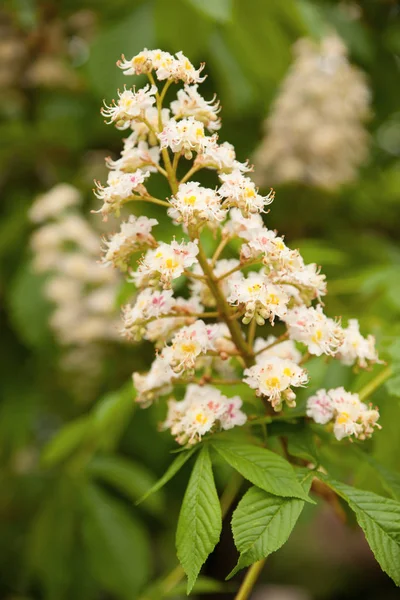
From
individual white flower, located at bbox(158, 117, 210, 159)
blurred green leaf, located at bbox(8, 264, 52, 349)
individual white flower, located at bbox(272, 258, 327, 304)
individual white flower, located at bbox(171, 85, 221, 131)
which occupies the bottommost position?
individual white flower, located at bbox(272, 258, 327, 304)

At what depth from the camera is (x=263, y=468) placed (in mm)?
685

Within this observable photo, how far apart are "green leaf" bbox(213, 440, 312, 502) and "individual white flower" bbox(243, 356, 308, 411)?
0.05 metres

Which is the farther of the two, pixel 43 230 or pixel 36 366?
pixel 36 366

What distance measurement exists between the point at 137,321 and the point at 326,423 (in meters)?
0.25

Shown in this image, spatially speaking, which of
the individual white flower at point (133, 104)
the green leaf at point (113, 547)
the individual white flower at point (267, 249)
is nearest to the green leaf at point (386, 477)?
the individual white flower at point (267, 249)

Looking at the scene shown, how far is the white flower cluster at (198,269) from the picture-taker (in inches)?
27.4

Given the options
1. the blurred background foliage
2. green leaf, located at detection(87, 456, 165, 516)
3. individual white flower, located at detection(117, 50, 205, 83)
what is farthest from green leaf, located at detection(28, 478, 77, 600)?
individual white flower, located at detection(117, 50, 205, 83)

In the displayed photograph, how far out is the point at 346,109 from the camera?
2.12 m

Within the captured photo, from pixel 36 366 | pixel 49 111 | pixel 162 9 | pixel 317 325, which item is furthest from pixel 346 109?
pixel 317 325

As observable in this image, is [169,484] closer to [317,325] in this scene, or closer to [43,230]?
[43,230]

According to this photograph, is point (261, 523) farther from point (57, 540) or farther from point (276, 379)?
point (57, 540)

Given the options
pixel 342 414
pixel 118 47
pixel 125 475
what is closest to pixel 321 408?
pixel 342 414

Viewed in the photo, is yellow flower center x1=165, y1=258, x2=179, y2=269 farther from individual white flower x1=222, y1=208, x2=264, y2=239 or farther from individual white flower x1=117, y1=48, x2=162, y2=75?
individual white flower x1=117, y1=48, x2=162, y2=75

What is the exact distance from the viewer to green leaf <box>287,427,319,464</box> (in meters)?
0.73
